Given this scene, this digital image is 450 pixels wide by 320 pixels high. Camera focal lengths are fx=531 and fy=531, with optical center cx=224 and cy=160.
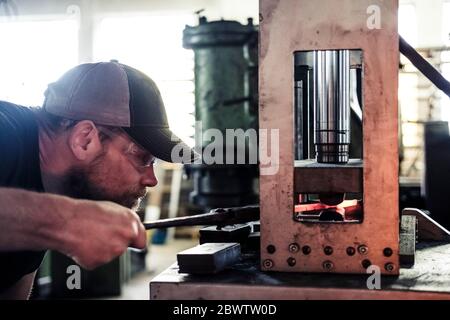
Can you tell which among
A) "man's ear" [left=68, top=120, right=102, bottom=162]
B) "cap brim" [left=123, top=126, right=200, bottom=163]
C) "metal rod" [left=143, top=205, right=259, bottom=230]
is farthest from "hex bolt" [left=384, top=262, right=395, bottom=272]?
"man's ear" [left=68, top=120, right=102, bottom=162]

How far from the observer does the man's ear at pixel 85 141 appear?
1034 millimetres

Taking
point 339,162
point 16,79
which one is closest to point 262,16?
point 339,162

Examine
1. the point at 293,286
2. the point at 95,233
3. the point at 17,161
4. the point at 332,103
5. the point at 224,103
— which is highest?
the point at 224,103

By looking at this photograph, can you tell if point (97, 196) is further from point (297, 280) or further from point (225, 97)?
point (225, 97)

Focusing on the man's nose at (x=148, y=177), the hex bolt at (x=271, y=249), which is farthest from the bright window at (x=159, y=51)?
the hex bolt at (x=271, y=249)

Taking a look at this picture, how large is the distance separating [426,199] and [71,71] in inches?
58.9

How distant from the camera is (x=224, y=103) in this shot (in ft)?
9.77

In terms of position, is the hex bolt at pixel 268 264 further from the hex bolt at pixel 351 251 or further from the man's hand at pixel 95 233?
the man's hand at pixel 95 233

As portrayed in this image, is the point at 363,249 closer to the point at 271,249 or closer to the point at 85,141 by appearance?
the point at 271,249

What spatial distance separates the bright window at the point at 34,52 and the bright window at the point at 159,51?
0.31m

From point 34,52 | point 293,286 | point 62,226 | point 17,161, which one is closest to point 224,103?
point 17,161

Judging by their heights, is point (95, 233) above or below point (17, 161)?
below

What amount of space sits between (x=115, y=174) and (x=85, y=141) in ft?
0.29

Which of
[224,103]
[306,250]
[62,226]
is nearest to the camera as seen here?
[62,226]
